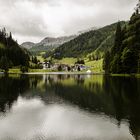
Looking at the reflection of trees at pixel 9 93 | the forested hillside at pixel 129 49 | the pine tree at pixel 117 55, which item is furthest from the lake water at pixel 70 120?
the pine tree at pixel 117 55

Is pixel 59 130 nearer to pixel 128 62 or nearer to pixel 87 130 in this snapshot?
pixel 87 130

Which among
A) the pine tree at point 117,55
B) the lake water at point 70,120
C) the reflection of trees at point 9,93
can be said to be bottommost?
the lake water at point 70,120

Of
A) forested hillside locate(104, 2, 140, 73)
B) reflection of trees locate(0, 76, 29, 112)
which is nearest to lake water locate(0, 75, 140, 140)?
reflection of trees locate(0, 76, 29, 112)

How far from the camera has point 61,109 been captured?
5297cm

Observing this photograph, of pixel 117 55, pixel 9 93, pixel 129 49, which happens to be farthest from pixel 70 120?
pixel 117 55

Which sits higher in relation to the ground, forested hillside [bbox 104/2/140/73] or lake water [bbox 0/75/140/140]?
forested hillside [bbox 104/2/140/73]

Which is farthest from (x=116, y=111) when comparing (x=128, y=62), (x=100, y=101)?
(x=128, y=62)

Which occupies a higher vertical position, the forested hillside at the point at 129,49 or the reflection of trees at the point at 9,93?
the forested hillside at the point at 129,49

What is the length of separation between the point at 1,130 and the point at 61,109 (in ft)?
59.9

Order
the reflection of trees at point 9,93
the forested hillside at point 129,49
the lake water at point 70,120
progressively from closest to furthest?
the lake water at point 70,120 < the reflection of trees at point 9,93 < the forested hillside at point 129,49

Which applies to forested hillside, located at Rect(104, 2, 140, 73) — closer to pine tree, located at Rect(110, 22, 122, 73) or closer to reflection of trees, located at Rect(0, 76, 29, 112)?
pine tree, located at Rect(110, 22, 122, 73)

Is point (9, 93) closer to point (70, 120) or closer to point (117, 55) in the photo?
point (70, 120)

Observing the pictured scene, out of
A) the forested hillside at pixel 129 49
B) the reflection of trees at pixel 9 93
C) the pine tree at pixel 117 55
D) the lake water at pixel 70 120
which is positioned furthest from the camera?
the pine tree at pixel 117 55

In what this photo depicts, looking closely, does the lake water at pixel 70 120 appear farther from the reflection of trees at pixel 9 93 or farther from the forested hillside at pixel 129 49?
the forested hillside at pixel 129 49
